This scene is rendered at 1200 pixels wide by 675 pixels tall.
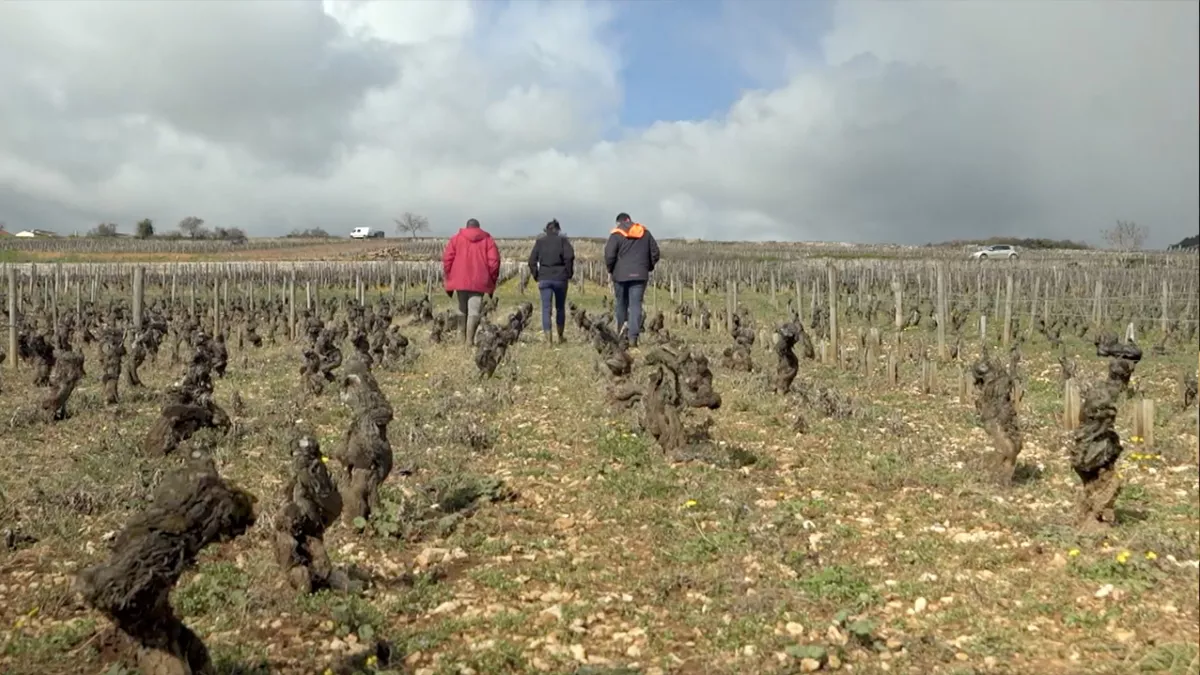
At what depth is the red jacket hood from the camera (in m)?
13.4

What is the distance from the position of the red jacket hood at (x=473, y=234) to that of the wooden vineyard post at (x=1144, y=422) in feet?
28.8

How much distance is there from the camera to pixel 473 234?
527 inches

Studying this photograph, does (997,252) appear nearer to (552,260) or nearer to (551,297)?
(551,297)

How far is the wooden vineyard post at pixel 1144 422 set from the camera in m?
7.05

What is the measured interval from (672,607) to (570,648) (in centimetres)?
64

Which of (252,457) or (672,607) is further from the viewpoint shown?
(252,457)

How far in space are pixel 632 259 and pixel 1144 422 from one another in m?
7.48

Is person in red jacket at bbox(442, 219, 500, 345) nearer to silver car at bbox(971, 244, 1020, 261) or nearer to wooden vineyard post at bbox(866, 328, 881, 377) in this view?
wooden vineyard post at bbox(866, 328, 881, 377)

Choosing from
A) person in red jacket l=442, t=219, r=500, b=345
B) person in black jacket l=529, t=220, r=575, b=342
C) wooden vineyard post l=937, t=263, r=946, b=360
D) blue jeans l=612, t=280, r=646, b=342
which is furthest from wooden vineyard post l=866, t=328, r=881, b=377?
person in red jacket l=442, t=219, r=500, b=345

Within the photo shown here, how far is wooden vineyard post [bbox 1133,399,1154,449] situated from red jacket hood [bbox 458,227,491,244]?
876 centimetres

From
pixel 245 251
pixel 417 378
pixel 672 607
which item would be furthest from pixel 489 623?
pixel 245 251

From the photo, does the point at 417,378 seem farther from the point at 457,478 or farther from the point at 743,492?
the point at 743,492

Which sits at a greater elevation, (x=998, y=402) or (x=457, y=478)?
(x=998, y=402)

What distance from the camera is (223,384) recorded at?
11414 millimetres
